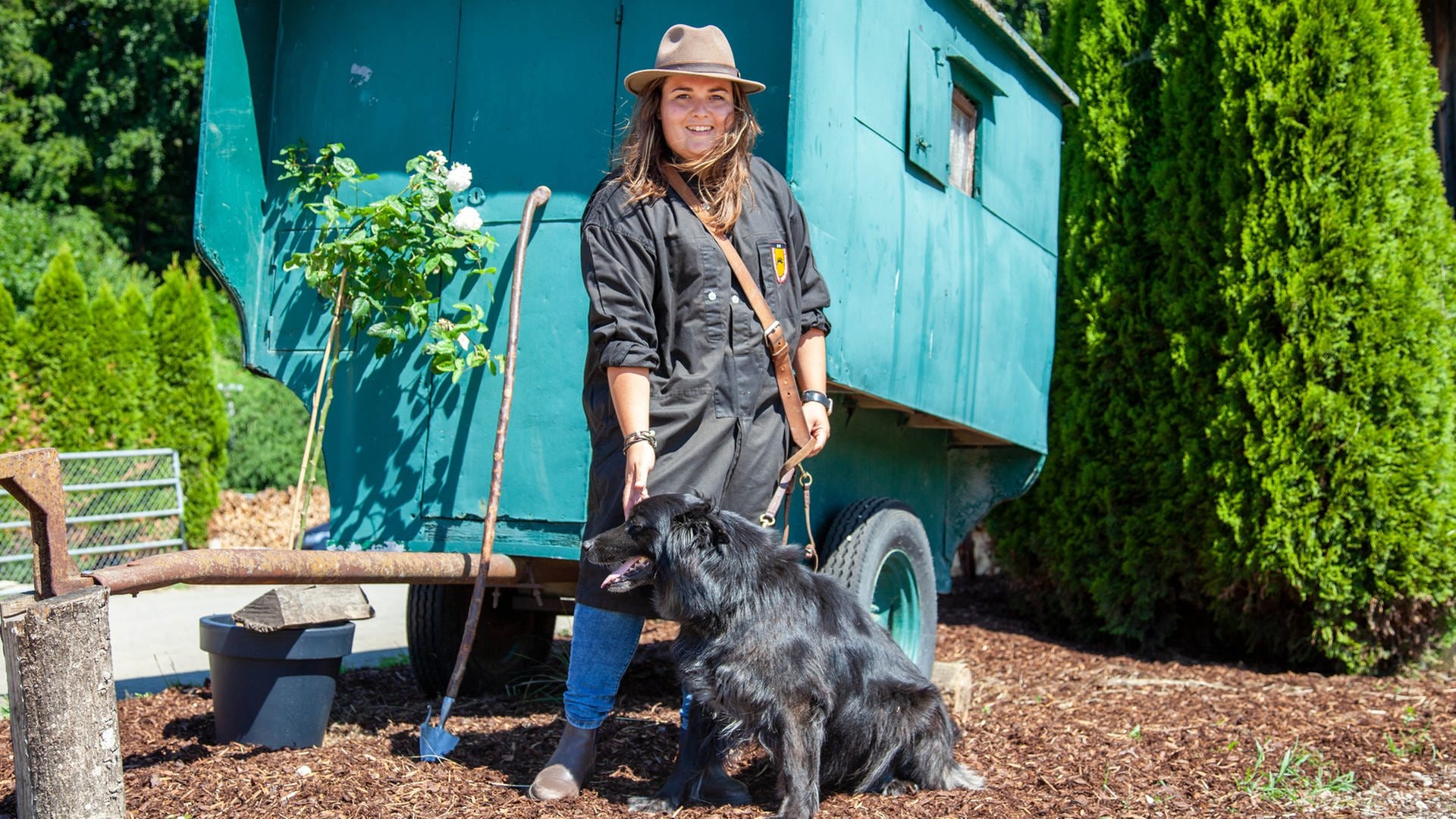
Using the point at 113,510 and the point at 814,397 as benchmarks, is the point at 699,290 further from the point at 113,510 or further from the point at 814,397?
the point at 113,510

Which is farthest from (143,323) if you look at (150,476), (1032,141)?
(1032,141)

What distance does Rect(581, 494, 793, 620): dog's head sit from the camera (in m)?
2.64

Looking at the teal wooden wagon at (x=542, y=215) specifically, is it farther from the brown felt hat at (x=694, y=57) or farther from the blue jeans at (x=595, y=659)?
the blue jeans at (x=595, y=659)

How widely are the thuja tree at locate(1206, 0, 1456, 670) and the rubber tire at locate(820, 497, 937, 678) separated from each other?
1828 mm

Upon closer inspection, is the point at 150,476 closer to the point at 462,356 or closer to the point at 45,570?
the point at 462,356

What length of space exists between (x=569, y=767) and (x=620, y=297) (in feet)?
4.04

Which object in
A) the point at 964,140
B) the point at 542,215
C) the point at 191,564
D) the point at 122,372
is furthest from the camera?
the point at 122,372

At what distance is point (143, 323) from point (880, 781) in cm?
823

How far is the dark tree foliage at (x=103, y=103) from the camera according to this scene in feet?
63.6

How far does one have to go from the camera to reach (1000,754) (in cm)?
370

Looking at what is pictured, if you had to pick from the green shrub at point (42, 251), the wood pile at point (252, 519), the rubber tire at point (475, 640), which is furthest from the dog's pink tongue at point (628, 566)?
the green shrub at point (42, 251)

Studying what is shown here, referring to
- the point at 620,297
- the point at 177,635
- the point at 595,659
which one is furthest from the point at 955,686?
the point at 177,635

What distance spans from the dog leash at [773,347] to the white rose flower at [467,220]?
921 millimetres

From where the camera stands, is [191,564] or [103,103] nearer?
[191,564]
